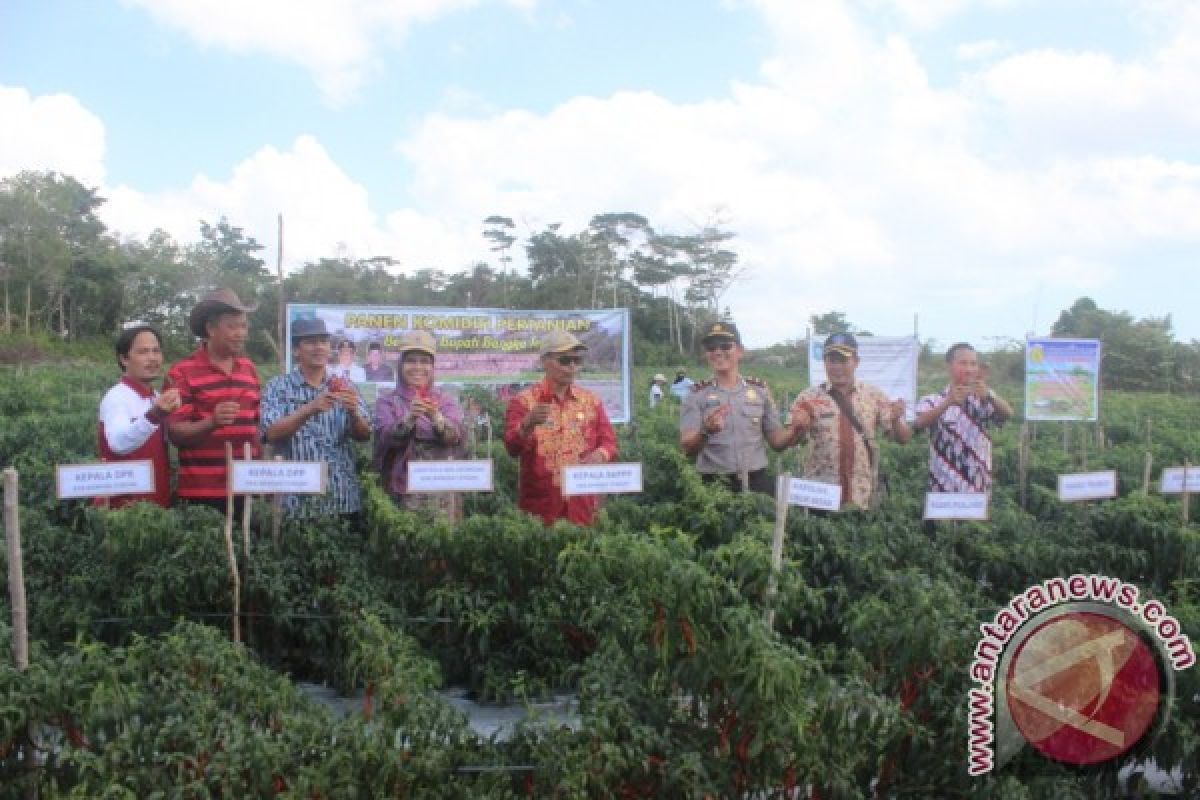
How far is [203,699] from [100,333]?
40893 millimetres

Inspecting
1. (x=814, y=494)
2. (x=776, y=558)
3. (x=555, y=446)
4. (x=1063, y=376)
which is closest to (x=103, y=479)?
(x=555, y=446)

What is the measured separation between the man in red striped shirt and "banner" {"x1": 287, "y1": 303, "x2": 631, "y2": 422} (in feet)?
8.51

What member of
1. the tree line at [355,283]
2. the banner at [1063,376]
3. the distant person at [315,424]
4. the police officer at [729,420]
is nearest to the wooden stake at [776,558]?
the police officer at [729,420]

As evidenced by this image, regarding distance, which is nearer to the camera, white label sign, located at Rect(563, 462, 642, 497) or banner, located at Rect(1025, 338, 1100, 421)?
white label sign, located at Rect(563, 462, 642, 497)

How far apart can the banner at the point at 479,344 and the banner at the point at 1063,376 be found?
362 centimetres

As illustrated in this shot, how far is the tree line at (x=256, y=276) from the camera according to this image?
121ft

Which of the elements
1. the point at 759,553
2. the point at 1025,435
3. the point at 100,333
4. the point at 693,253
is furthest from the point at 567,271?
the point at 759,553

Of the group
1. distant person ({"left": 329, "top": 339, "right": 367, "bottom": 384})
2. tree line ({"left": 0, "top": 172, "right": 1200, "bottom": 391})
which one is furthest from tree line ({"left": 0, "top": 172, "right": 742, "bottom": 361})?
distant person ({"left": 329, "top": 339, "right": 367, "bottom": 384})

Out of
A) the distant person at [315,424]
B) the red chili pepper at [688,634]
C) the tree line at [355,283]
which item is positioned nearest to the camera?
the red chili pepper at [688,634]

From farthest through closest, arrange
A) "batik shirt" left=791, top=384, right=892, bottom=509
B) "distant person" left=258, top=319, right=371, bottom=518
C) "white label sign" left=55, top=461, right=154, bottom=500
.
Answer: "batik shirt" left=791, top=384, right=892, bottom=509 < "distant person" left=258, top=319, right=371, bottom=518 < "white label sign" left=55, top=461, right=154, bottom=500

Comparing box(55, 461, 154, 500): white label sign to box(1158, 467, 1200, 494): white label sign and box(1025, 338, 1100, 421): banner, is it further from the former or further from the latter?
box(1025, 338, 1100, 421): banner

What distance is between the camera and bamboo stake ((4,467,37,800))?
111 inches

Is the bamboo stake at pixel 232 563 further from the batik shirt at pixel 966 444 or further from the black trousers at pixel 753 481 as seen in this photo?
the batik shirt at pixel 966 444

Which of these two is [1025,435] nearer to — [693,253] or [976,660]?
[976,660]
